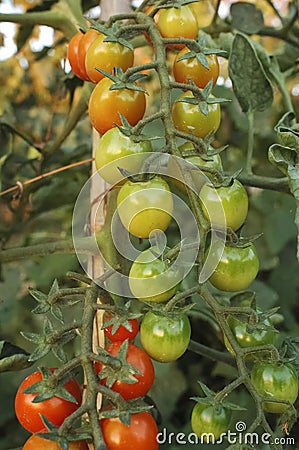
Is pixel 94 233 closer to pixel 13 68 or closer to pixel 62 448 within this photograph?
pixel 62 448

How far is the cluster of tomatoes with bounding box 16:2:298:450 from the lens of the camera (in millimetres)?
514

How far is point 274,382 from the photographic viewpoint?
54 cm

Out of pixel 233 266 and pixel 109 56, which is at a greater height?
pixel 109 56

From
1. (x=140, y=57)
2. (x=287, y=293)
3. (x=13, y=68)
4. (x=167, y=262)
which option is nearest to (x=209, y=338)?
(x=287, y=293)

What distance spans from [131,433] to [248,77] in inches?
20.2

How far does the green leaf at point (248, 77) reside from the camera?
32.3 inches

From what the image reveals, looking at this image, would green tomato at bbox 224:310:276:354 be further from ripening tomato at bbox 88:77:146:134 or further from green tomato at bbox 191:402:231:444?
ripening tomato at bbox 88:77:146:134

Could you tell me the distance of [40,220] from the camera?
56.3 inches

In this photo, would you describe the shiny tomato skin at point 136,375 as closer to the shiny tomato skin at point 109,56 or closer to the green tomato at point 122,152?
the green tomato at point 122,152

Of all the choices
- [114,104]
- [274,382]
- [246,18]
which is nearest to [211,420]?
[274,382]

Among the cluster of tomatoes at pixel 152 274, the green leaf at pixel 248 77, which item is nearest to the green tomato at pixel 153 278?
the cluster of tomatoes at pixel 152 274

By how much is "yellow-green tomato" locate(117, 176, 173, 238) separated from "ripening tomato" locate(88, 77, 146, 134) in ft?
0.26

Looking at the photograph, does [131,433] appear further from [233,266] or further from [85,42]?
[85,42]

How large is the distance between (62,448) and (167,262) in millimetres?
164
